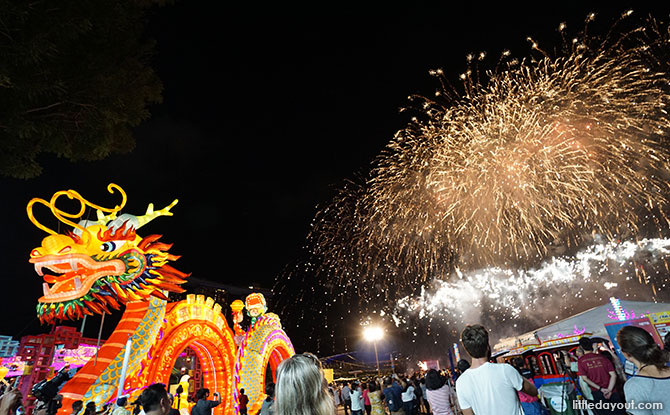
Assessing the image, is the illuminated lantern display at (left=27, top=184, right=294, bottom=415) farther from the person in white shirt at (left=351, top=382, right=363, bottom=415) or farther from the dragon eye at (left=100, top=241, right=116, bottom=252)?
the person in white shirt at (left=351, top=382, right=363, bottom=415)

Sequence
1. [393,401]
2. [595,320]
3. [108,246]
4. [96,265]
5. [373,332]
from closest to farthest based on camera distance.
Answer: [96,265] → [108,246] → [393,401] → [595,320] → [373,332]

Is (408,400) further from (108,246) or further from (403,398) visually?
(108,246)

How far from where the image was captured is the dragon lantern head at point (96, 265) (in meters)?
6.80

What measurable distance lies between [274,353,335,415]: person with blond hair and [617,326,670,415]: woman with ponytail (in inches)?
74.5

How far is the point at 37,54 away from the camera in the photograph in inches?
178

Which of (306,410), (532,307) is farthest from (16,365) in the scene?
(532,307)

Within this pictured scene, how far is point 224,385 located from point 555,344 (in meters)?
10.1

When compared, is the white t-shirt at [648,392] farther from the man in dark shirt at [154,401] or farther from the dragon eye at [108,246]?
the dragon eye at [108,246]

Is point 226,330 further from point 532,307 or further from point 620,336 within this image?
point 532,307

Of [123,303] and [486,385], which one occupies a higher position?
[123,303]

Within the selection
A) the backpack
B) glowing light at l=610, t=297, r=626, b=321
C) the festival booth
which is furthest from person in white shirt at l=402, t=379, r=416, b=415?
glowing light at l=610, t=297, r=626, b=321

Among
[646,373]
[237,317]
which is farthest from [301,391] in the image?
[237,317]

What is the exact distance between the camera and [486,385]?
239cm

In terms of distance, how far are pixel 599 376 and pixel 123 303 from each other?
30.0ft
